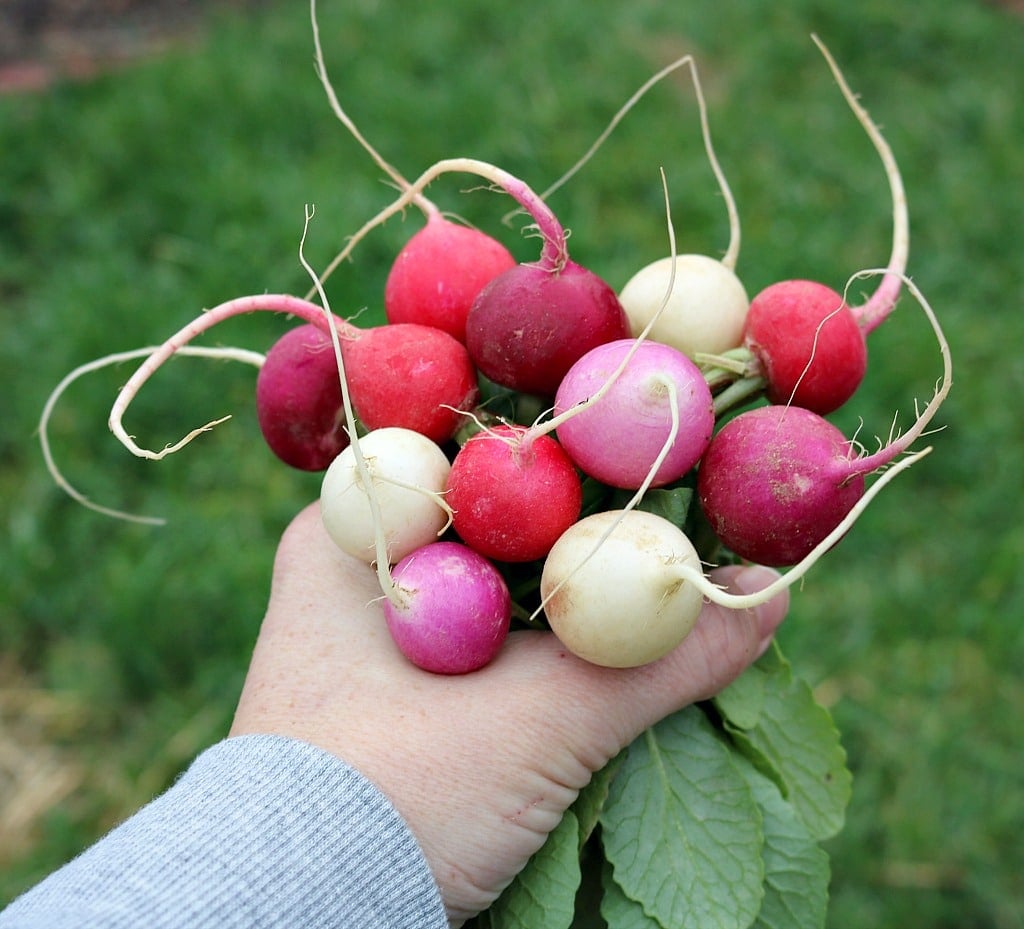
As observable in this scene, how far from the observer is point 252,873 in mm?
1021

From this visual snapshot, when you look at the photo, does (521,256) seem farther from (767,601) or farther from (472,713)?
(472,713)

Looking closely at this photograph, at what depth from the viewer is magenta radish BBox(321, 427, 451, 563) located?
3.86ft

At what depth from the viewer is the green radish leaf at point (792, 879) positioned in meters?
1.39

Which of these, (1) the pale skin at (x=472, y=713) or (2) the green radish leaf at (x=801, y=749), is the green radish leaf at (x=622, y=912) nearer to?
(1) the pale skin at (x=472, y=713)

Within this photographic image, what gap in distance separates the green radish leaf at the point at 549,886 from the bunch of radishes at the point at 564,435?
0.25 m

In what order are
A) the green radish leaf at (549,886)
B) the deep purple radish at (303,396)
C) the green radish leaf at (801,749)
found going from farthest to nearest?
the green radish leaf at (801,749), the deep purple radish at (303,396), the green radish leaf at (549,886)

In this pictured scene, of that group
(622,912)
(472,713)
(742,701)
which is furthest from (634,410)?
(622,912)

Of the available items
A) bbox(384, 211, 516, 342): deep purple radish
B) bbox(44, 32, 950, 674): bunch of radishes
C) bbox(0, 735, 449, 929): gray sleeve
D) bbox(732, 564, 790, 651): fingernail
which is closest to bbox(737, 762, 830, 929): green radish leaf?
bbox(732, 564, 790, 651): fingernail

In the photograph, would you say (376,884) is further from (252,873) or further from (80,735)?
(80,735)

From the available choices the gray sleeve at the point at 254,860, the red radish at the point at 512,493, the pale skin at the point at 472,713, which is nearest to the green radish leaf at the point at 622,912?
the pale skin at the point at 472,713

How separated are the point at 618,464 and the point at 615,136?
2777 millimetres

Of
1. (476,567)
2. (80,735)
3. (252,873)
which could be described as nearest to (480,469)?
(476,567)

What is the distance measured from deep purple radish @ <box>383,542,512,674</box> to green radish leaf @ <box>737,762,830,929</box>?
1.58 ft

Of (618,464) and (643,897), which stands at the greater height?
(618,464)
